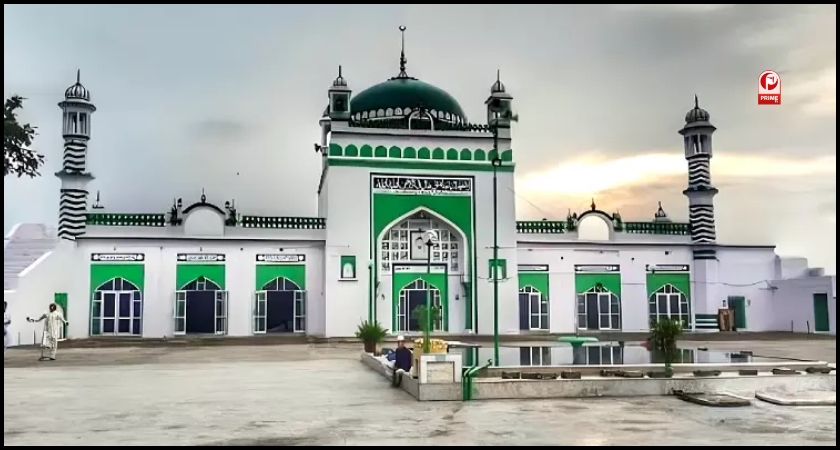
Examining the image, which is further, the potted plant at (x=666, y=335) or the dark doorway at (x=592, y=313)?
the dark doorway at (x=592, y=313)

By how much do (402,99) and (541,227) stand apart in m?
6.04

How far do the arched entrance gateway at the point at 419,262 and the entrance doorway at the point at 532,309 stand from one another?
213 centimetres

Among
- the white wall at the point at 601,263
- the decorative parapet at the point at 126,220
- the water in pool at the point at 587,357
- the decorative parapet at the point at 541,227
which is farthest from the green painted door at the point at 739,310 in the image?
the decorative parapet at the point at 126,220

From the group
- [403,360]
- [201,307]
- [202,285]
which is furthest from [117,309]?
[403,360]

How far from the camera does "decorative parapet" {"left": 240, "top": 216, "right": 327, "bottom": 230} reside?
21.7 metres

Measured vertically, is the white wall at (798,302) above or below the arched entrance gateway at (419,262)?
below

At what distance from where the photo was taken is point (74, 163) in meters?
21.2

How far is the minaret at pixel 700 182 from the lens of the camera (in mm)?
23672

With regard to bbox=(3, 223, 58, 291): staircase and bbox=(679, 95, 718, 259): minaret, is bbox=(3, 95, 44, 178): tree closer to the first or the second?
bbox=(3, 223, 58, 291): staircase

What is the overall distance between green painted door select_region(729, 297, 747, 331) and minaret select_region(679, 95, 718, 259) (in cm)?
157

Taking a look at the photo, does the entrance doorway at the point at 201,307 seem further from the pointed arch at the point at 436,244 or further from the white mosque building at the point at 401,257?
the pointed arch at the point at 436,244

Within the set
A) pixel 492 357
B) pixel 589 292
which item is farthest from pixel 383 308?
pixel 492 357

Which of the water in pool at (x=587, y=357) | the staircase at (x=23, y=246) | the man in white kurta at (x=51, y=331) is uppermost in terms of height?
the staircase at (x=23, y=246)

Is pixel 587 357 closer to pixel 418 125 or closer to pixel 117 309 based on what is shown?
pixel 418 125
